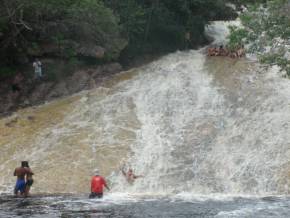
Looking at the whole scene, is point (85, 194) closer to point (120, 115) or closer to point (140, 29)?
point (120, 115)

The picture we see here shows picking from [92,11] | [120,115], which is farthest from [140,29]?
[120,115]

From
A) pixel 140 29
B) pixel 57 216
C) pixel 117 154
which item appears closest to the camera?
pixel 57 216

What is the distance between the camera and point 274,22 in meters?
21.8

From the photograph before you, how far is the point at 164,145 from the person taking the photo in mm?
26531

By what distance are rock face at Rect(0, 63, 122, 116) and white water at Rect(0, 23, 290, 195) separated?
106 cm

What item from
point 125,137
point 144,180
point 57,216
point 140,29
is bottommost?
point 57,216

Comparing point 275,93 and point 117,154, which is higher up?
point 275,93

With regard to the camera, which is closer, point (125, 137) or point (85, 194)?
point (85, 194)

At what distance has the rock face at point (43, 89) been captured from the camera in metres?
31.8

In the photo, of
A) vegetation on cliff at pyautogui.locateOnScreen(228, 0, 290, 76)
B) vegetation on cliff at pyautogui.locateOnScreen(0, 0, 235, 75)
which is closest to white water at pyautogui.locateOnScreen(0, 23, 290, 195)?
vegetation on cliff at pyautogui.locateOnScreen(0, 0, 235, 75)

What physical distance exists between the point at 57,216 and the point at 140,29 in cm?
2069

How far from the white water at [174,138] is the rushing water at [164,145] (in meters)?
0.04

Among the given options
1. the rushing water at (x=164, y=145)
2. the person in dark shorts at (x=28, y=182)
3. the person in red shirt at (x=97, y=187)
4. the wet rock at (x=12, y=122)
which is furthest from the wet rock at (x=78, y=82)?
the person in red shirt at (x=97, y=187)

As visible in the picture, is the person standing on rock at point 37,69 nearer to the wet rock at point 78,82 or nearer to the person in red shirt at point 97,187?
the wet rock at point 78,82
